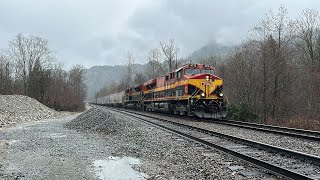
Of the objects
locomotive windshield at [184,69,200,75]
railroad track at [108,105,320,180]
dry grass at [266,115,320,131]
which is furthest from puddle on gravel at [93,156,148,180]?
locomotive windshield at [184,69,200,75]

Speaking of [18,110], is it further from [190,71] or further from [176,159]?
[176,159]

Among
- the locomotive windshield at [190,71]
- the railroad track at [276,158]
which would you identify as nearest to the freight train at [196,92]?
the locomotive windshield at [190,71]

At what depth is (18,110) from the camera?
31.3m

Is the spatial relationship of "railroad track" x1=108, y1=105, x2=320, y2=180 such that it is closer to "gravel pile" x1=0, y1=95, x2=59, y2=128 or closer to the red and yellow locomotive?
the red and yellow locomotive

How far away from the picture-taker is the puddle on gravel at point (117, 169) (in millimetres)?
6539

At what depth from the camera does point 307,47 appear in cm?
3731

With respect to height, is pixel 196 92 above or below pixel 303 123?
above

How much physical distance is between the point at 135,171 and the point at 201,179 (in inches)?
67.5

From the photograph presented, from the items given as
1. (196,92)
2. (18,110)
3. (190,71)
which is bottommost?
(18,110)

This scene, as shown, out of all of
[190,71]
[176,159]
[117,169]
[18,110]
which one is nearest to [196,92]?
[190,71]

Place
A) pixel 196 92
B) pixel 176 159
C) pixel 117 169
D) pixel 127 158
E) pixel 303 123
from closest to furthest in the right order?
1. pixel 117 169
2. pixel 176 159
3. pixel 127 158
4. pixel 303 123
5. pixel 196 92

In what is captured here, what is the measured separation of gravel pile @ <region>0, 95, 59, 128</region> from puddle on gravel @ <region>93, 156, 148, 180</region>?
19.3m

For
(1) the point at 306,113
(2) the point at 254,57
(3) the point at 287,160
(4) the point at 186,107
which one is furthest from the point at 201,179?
(2) the point at 254,57

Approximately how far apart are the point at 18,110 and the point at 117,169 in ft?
91.5
